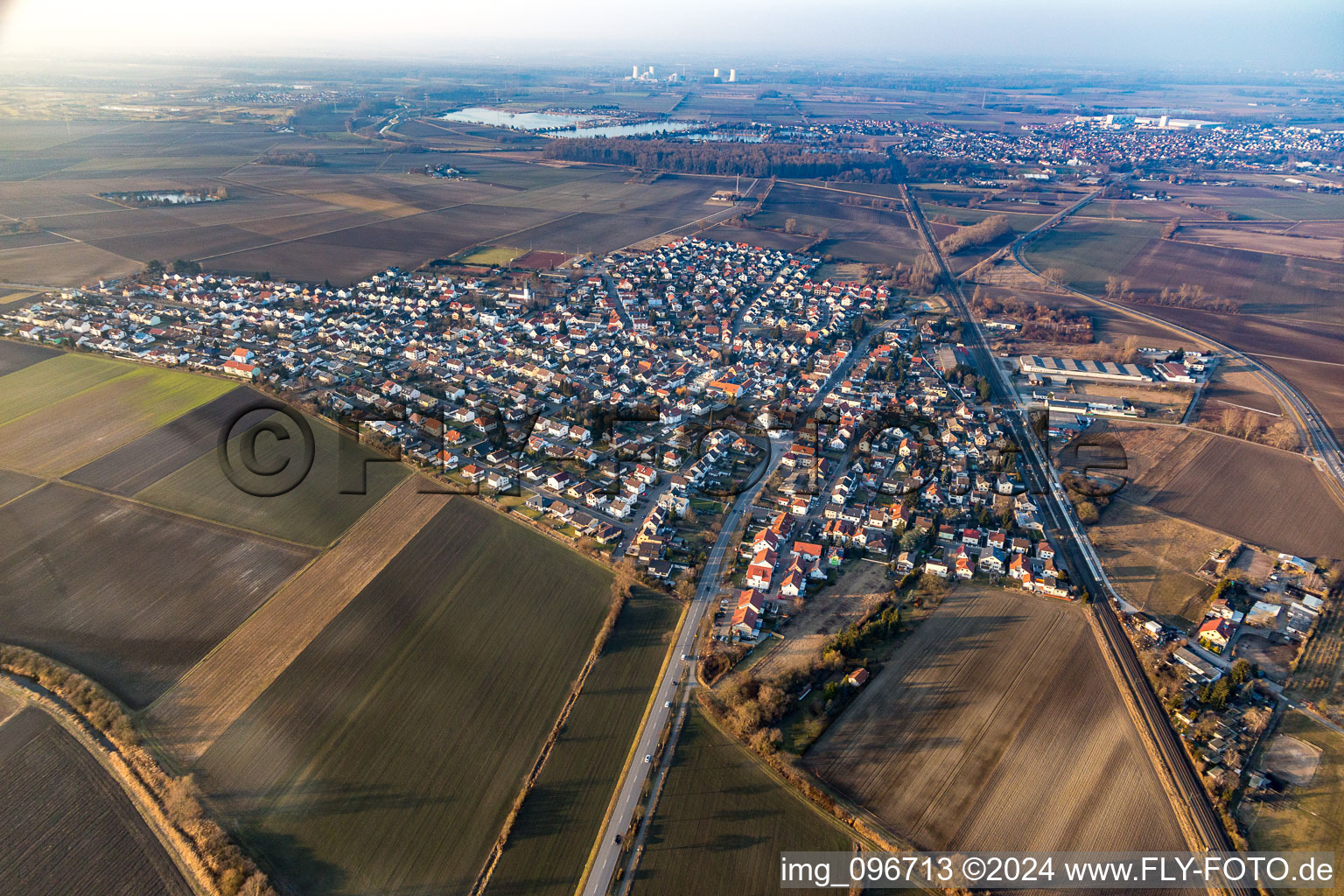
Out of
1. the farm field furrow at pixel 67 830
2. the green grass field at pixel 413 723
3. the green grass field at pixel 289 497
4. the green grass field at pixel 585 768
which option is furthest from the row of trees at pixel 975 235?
the farm field furrow at pixel 67 830

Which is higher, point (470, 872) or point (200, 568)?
point (200, 568)

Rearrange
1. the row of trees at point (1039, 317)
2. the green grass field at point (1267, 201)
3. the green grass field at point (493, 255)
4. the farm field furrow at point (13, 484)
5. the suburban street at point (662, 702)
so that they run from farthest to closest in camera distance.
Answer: the green grass field at point (1267, 201), the green grass field at point (493, 255), the row of trees at point (1039, 317), the farm field furrow at point (13, 484), the suburban street at point (662, 702)

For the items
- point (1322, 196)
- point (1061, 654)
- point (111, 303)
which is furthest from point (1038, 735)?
point (1322, 196)

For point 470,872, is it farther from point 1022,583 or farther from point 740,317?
point 740,317

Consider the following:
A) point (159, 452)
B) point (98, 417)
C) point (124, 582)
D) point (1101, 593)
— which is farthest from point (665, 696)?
point (98, 417)

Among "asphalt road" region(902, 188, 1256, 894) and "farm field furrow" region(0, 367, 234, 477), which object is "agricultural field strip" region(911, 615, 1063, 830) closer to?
"asphalt road" region(902, 188, 1256, 894)

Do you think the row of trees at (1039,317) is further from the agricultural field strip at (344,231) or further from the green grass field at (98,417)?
the green grass field at (98,417)

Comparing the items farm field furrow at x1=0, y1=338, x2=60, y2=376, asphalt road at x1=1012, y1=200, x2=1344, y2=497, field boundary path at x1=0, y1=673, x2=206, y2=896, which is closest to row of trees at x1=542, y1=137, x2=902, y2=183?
asphalt road at x1=1012, y1=200, x2=1344, y2=497
